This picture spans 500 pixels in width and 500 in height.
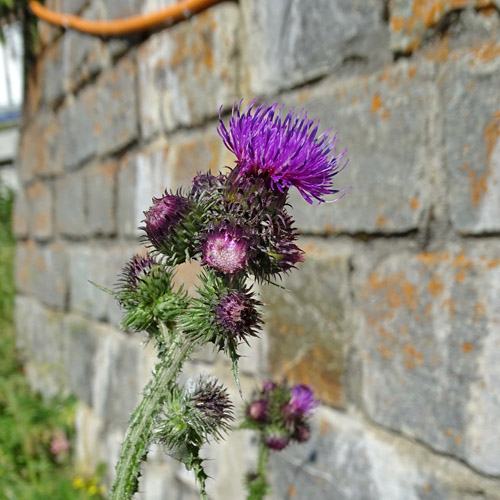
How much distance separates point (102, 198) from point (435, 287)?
8.04 ft

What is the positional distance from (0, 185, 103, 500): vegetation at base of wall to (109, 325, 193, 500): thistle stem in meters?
2.75

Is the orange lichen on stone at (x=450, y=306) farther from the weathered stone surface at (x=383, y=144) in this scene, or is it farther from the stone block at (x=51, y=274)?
the stone block at (x=51, y=274)

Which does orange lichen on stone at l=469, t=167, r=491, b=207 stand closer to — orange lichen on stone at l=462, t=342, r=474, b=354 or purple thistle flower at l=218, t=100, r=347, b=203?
orange lichen on stone at l=462, t=342, r=474, b=354

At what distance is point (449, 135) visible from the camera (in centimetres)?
174

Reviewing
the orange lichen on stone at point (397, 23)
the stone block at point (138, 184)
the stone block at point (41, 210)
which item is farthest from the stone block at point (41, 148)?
the orange lichen on stone at point (397, 23)

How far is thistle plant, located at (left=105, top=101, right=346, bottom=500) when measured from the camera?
107cm

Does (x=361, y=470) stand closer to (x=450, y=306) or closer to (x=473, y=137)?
(x=450, y=306)

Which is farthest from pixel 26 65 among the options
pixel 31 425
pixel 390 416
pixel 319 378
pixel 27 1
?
pixel 390 416

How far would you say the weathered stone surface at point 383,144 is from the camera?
1808mm

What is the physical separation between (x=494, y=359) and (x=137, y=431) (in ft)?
3.43

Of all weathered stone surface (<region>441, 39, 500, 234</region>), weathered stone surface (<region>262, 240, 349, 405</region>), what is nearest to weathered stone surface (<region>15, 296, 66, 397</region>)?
weathered stone surface (<region>262, 240, 349, 405</region>)

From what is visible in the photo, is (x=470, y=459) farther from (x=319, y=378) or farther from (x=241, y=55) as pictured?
(x=241, y=55)

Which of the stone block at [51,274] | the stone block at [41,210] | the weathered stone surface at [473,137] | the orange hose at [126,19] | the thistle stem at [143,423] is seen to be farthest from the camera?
the stone block at [41,210]

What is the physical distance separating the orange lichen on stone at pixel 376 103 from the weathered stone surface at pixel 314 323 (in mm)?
503
